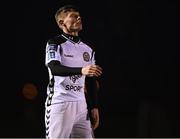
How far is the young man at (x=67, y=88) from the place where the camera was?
16.1 ft

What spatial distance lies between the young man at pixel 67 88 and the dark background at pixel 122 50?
652cm

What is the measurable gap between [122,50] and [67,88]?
8.46 m

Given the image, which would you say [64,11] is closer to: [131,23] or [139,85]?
[131,23]

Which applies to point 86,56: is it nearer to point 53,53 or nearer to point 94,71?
point 53,53

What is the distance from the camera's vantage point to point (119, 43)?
13.2m

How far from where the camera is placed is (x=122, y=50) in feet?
43.7

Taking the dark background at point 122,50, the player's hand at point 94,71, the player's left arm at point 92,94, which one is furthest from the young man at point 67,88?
the dark background at point 122,50

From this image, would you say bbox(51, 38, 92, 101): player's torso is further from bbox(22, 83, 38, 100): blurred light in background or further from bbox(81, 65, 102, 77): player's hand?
bbox(22, 83, 38, 100): blurred light in background

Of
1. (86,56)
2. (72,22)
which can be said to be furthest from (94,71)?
(72,22)

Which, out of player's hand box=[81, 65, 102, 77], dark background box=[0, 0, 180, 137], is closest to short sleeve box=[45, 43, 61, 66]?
player's hand box=[81, 65, 102, 77]

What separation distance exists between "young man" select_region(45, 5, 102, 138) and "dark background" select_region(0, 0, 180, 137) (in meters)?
6.52

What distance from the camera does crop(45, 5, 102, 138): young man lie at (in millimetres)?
4918

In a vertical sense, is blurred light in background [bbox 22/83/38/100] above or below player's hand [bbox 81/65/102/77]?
below

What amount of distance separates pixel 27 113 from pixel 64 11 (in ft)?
36.4
